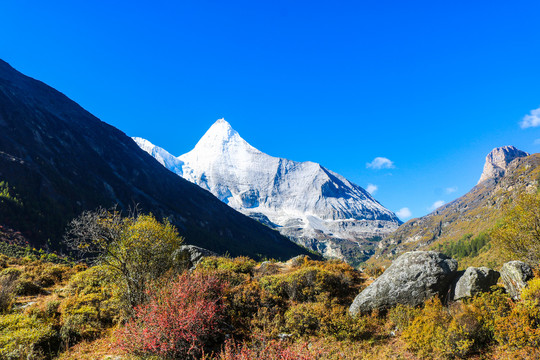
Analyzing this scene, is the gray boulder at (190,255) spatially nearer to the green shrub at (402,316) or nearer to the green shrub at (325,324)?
the green shrub at (325,324)

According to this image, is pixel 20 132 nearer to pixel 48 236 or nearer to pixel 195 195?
pixel 48 236

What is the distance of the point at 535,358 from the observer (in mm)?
7883

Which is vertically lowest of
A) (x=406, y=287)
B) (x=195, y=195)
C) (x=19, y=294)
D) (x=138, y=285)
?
(x=19, y=294)

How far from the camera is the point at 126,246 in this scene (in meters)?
15.5

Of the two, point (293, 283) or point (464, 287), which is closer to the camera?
point (464, 287)

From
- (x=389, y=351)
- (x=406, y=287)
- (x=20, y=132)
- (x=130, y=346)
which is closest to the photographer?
(x=130, y=346)

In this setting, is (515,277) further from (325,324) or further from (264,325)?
(264,325)

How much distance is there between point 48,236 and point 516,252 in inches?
3818

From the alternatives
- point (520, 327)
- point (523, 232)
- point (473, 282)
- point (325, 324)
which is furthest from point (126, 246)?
point (523, 232)

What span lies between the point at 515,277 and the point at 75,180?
13729cm

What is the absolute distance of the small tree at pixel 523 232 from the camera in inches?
756

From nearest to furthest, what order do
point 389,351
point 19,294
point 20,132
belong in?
point 389,351 < point 19,294 < point 20,132

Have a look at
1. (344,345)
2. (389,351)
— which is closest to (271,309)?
(344,345)

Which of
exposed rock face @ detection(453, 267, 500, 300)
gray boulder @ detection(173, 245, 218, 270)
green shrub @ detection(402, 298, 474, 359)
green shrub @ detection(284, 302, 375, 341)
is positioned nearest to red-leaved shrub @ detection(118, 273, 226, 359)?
green shrub @ detection(284, 302, 375, 341)
